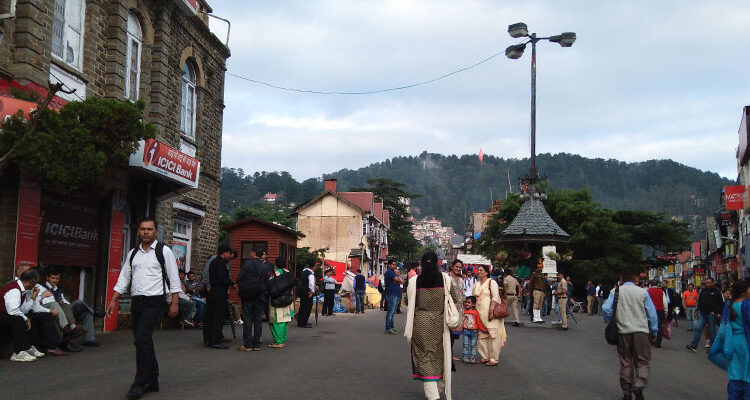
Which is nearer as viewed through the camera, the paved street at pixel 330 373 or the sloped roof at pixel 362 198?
the paved street at pixel 330 373

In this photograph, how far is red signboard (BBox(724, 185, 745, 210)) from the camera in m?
35.9

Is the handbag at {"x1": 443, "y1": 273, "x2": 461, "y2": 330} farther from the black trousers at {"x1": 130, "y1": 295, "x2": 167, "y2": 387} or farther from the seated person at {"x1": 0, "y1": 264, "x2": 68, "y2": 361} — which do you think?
the seated person at {"x1": 0, "y1": 264, "x2": 68, "y2": 361}

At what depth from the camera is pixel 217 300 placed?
11.4m

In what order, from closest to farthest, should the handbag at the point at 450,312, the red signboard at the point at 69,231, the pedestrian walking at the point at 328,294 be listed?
the handbag at the point at 450,312 → the red signboard at the point at 69,231 → the pedestrian walking at the point at 328,294

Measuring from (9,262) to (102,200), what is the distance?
3300 millimetres

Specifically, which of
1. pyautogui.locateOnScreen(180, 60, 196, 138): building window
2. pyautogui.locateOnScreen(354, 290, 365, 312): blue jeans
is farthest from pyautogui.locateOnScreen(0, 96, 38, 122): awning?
pyautogui.locateOnScreen(354, 290, 365, 312): blue jeans

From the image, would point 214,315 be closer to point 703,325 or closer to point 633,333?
point 633,333

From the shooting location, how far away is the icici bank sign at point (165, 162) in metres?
12.9

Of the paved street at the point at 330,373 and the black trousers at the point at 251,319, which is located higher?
the black trousers at the point at 251,319

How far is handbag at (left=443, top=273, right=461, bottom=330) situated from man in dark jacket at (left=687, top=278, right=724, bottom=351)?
9.71 meters

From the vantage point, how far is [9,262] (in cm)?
1091

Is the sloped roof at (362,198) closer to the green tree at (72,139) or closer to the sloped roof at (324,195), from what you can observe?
the sloped roof at (324,195)

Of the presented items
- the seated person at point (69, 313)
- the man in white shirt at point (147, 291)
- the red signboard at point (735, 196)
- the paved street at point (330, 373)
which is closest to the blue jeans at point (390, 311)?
the paved street at point (330, 373)

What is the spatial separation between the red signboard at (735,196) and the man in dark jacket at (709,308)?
80.1 ft
